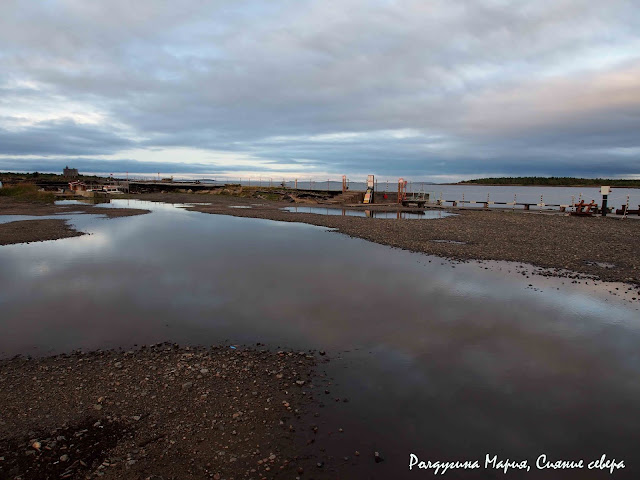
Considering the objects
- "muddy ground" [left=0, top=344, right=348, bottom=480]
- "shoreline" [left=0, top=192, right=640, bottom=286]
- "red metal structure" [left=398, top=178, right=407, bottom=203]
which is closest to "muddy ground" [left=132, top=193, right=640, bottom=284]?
"shoreline" [left=0, top=192, right=640, bottom=286]

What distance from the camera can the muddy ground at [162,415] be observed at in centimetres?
491

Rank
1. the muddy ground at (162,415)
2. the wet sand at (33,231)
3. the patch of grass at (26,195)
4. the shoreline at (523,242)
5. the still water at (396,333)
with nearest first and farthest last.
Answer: the muddy ground at (162,415), the still water at (396,333), the shoreline at (523,242), the wet sand at (33,231), the patch of grass at (26,195)

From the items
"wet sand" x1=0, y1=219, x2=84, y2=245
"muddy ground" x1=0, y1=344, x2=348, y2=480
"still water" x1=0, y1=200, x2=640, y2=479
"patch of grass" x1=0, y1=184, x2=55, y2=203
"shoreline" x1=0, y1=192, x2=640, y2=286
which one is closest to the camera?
"muddy ground" x1=0, y1=344, x2=348, y2=480

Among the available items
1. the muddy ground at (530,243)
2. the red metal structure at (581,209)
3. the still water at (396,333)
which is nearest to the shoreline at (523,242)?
the muddy ground at (530,243)

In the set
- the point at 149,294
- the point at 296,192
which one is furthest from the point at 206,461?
the point at 296,192

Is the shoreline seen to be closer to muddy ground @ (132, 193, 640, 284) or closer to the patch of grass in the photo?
muddy ground @ (132, 193, 640, 284)

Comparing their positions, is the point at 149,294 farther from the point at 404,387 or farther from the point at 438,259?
the point at 438,259

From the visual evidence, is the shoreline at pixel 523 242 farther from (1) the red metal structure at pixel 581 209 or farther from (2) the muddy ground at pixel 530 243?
(1) the red metal structure at pixel 581 209

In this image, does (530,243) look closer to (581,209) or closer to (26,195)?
(581,209)

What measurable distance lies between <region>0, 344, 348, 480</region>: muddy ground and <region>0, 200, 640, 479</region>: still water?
1.81 ft

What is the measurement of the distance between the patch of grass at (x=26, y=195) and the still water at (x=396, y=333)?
37570 millimetres

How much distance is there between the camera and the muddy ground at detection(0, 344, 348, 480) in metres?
4.91

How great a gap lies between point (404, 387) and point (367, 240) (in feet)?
53.6

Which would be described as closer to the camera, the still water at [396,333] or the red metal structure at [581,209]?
the still water at [396,333]
